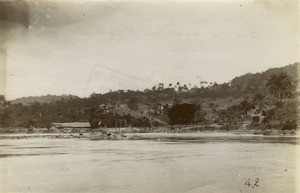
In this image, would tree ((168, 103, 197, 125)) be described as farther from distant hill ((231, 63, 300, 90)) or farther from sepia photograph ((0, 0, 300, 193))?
distant hill ((231, 63, 300, 90))

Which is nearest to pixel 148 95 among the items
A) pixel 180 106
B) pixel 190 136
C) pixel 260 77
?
pixel 180 106

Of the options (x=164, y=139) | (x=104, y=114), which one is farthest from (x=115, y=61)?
(x=164, y=139)

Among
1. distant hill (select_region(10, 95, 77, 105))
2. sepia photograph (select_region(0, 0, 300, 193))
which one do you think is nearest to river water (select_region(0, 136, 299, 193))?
sepia photograph (select_region(0, 0, 300, 193))

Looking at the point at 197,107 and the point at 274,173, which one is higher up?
the point at 197,107

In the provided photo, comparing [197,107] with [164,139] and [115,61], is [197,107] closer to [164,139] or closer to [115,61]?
[164,139]

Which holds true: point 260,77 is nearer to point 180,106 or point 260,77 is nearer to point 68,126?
point 180,106
